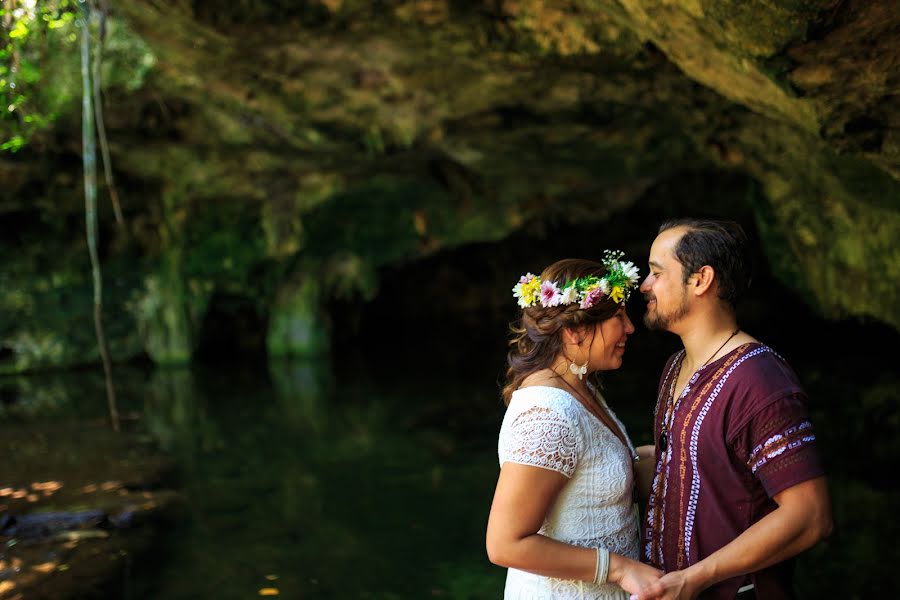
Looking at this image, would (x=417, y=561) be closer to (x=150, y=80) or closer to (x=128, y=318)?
(x=150, y=80)

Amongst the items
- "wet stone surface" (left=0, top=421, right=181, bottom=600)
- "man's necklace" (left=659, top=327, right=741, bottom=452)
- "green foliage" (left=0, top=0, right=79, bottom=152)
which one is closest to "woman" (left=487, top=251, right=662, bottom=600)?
"man's necklace" (left=659, top=327, right=741, bottom=452)

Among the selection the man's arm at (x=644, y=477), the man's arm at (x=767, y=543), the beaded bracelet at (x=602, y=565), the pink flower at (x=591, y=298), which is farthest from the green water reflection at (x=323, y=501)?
the pink flower at (x=591, y=298)

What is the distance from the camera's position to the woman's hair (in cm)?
256

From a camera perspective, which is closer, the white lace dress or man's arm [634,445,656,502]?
the white lace dress

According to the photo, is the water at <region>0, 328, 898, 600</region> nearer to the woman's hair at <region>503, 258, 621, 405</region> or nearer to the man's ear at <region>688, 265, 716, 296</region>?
the woman's hair at <region>503, 258, 621, 405</region>

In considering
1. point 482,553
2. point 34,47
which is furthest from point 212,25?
point 482,553

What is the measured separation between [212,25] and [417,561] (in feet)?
15.0

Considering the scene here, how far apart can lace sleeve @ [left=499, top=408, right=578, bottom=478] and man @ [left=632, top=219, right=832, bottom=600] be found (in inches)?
14.0

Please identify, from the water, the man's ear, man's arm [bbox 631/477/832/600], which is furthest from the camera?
the water

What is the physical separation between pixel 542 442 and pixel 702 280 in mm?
693

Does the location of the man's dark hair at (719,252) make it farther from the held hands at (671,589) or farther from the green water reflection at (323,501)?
the green water reflection at (323,501)

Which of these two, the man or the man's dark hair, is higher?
the man's dark hair

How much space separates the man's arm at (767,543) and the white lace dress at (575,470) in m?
0.24

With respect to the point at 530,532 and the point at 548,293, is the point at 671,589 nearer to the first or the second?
the point at 530,532
